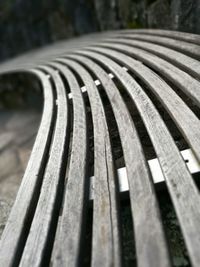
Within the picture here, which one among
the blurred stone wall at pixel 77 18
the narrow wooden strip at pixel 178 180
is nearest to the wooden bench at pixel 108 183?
the narrow wooden strip at pixel 178 180

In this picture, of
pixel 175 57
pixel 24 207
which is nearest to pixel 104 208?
pixel 24 207

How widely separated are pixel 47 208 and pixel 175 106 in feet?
2.85

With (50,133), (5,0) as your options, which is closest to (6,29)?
(5,0)

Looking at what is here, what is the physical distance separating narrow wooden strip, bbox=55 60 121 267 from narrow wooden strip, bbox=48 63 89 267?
60 mm

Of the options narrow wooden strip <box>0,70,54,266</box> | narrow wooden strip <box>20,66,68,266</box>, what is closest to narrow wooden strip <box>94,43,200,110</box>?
narrow wooden strip <box>20,66,68,266</box>

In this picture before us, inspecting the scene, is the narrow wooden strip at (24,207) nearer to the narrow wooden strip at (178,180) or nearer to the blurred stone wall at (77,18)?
the narrow wooden strip at (178,180)

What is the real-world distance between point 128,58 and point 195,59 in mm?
812

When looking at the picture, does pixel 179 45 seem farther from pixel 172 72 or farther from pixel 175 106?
pixel 175 106

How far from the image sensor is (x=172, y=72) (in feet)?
7.15

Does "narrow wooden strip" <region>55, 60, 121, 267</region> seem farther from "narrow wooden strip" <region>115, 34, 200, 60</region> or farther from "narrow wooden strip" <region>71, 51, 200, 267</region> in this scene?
"narrow wooden strip" <region>115, 34, 200, 60</region>

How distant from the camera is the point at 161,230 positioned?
3.65 ft

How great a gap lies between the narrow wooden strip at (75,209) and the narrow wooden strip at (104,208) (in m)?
0.06

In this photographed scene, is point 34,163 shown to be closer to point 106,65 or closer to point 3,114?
point 106,65

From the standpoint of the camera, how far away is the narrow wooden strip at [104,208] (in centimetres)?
113
